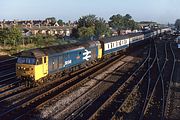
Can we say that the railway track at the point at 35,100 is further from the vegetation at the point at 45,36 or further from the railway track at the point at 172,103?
the vegetation at the point at 45,36

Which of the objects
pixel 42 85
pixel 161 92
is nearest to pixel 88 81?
pixel 42 85

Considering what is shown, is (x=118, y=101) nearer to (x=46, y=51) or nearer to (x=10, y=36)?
(x=46, y=51)

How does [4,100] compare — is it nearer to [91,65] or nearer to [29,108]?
[29,108]

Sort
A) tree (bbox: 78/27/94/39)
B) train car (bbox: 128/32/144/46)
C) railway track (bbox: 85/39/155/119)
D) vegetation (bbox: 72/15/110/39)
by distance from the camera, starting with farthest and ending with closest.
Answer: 1. vegetation (bbox: 72/15/110/39)
2. tree (bbox: 78/27/94/39)
3. train car (bbox: 128/32/144/46)
4. railway track (bbox: 85/39/155/119)

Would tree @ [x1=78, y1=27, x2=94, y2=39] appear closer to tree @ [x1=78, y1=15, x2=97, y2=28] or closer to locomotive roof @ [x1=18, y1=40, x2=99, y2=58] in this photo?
tree @ [x1=78, y1=15, x2=97, y2=28]

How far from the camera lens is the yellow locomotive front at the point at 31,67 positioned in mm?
22938

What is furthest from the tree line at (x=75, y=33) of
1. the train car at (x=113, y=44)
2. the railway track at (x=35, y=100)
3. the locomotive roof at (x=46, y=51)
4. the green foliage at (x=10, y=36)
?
the railway track at (x=35, y=100)

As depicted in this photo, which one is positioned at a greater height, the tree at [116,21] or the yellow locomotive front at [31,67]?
the tree at [116,21]

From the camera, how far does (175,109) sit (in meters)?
18.9

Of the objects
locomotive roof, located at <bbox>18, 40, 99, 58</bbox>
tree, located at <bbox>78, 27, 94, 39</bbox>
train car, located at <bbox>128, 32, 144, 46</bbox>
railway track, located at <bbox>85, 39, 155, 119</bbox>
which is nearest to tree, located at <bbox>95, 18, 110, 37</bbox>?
tree, located at <bbox>78, 27, 94, 39</bbox>

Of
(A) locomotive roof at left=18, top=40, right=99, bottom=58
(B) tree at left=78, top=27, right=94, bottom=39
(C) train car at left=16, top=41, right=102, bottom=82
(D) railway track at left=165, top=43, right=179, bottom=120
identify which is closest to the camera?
(D) railway track at left=165, top=43, right=179, bottom=120

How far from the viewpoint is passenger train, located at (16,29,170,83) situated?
76.0 feet

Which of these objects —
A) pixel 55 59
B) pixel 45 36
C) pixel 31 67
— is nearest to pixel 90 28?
pixel 45 36

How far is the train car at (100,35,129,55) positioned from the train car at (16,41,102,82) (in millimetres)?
8381
